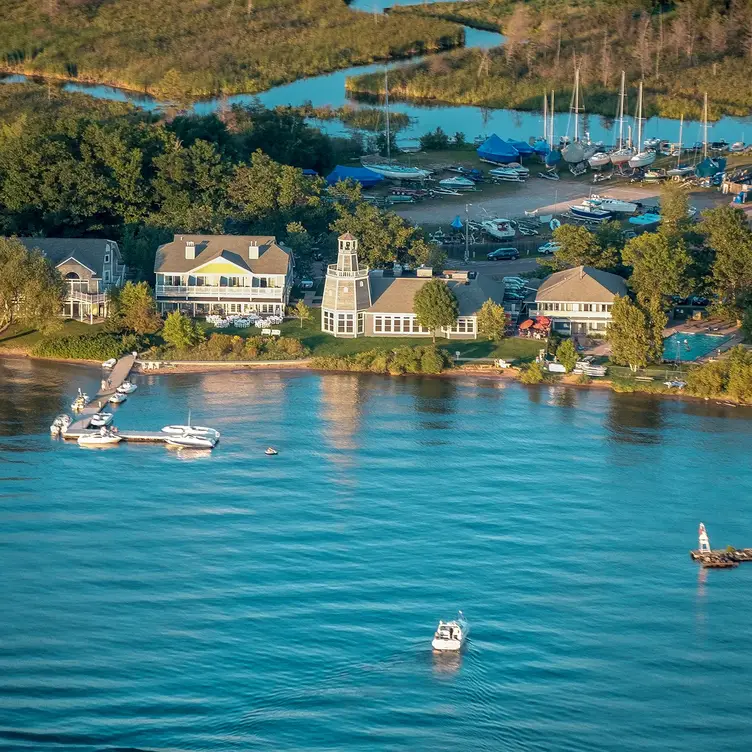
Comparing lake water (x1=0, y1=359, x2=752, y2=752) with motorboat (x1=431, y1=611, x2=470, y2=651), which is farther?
motorboat (x1=431, y1=611, x2=470, y2=651)

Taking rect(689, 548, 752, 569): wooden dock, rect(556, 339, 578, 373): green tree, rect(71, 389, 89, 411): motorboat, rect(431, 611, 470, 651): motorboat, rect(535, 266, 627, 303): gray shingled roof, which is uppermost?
rect(535, 266, 627, 303): gray shingled roof

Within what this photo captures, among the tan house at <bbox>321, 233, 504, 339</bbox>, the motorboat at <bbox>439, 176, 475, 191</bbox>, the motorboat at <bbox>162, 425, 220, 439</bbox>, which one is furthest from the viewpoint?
the motorboat at <bbox>439, 176, 475, 191</bbox>

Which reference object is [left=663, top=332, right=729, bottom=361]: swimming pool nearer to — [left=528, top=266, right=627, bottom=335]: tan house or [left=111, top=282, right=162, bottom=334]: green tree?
[left=528, top=266, right=627, bottom=335]: tan house

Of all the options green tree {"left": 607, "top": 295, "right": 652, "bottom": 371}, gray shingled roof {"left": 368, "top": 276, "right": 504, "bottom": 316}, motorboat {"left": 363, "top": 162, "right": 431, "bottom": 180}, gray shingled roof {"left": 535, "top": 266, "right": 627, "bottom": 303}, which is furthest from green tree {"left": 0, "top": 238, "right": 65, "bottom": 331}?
motorboat {"left": 363, "top": 162, "right": 431, "bottom": 180}

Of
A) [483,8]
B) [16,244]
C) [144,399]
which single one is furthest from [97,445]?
[483,8]

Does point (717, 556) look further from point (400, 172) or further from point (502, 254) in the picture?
point (400, 172)
